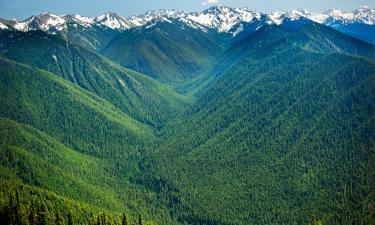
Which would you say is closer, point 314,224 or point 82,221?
point 314,224

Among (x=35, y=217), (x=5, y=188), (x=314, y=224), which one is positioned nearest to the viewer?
(x=35, y=217)

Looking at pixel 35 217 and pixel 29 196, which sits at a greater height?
pixel 35 217

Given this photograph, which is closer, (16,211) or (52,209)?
(16,211)

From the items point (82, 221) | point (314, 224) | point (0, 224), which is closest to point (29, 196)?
point (82, 221)

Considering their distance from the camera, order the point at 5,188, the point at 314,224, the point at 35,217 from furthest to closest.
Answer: the point at 5,188 < the point at 314,224 < the point at 35,217

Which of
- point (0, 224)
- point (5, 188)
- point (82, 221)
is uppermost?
point (0, 224)

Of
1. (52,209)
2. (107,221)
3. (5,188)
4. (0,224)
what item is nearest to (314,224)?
(107,221)

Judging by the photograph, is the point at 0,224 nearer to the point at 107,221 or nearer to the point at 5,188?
the point at 107,221

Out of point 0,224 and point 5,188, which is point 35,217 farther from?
point 5,188

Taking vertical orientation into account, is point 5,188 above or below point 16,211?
below
